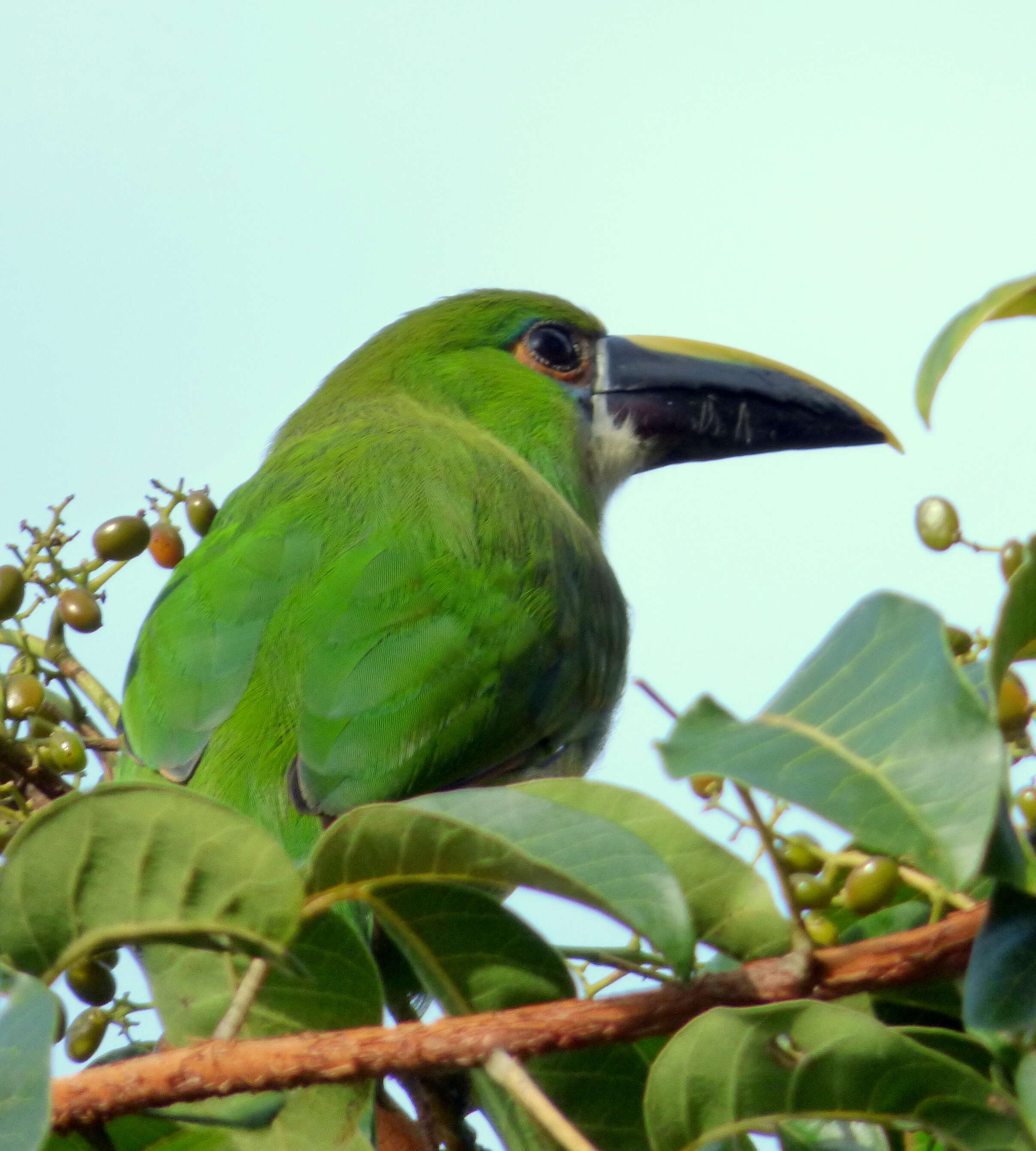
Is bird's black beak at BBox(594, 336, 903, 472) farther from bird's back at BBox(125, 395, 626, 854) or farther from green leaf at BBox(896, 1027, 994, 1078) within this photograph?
green leaf at BBox(896, 1027, 994, 1078)

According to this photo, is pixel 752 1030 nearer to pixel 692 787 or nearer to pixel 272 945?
pixel 272 945

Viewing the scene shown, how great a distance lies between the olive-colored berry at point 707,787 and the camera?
65.3 inches

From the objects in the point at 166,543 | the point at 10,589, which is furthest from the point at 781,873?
the point at 166,543

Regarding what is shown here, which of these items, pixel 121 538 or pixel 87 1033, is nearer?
pixel 87 1033

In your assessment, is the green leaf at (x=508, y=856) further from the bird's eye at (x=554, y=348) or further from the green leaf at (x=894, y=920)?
the bird's eye at (x=554, y=348)

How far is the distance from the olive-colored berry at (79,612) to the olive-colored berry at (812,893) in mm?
1162

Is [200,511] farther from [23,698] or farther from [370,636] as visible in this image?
[23,698]

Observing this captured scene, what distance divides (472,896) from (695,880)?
164 millimetres

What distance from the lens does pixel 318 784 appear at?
196 cm

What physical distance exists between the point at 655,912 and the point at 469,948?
0.79 feet

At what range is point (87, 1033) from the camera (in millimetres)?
1852

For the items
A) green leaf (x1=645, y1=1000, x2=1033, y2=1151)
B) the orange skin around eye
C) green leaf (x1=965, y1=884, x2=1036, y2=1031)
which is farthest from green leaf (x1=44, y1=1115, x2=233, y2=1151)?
the orange skin around eye

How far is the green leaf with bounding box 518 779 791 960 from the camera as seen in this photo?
97 cm

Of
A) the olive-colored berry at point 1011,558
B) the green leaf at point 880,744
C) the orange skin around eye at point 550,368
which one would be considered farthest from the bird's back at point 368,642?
the green leaf at point 880,744
